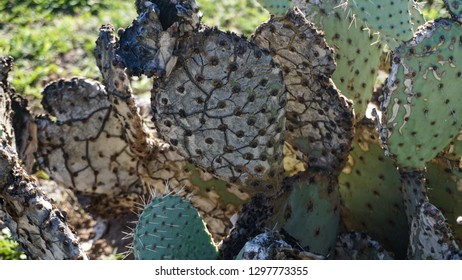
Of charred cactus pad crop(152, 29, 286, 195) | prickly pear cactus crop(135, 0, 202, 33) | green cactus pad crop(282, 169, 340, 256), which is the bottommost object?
green cactus pad crop(282, 169, 340, 256)

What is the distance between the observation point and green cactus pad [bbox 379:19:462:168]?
273 cm

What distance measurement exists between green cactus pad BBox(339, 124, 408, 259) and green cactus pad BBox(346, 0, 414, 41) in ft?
1.24

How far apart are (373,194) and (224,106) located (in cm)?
90

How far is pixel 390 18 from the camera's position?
9.96 feet

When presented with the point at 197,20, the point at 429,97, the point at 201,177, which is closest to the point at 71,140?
the point at 201,177

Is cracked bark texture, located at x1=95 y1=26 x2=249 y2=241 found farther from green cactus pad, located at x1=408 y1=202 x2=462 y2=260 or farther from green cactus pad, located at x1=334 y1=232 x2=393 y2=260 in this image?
green cactus pad, located at x1=408 y1=202 x2=462 y2=260

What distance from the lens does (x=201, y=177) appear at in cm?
337

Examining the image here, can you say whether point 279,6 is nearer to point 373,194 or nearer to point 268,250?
point 373,194

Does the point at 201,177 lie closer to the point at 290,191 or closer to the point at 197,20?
the point at 290,191

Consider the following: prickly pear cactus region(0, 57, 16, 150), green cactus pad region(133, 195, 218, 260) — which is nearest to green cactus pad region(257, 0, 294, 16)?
green cactus pad region(133, 195, 218, 260)

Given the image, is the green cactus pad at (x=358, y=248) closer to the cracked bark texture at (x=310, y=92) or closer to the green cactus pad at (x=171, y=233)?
the cracked bark texture at (x=310, y=92)

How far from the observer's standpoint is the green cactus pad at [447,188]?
3072 mm

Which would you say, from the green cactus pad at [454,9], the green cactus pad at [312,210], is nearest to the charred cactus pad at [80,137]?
the green cactus pad at [312,210]
